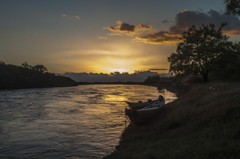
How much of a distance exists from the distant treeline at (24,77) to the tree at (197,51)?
10065 centimetres

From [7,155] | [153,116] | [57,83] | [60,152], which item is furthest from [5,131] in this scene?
[57,83]

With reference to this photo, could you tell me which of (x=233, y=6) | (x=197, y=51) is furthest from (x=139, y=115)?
(x=197, y=51)

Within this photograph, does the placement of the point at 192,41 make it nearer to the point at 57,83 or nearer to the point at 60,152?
the point at 60,152

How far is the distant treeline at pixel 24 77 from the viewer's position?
329 feet

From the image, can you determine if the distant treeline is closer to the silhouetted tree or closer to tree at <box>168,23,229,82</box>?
tree at <box>168,23,229,82</box>

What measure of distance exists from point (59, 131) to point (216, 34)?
4292 centimetres

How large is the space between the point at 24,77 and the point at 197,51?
115065 mm

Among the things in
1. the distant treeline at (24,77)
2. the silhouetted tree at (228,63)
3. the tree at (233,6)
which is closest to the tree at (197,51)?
the silhouetted tree at (228,63)

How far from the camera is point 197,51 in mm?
40750

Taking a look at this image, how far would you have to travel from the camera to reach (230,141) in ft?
23.5

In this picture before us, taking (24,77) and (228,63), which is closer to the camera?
(228,63)

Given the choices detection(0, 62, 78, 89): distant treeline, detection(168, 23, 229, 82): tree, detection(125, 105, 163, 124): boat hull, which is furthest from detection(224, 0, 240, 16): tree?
detection(0, 62, 78, 89): distant treeline

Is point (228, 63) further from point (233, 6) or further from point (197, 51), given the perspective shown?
point (233, 6)

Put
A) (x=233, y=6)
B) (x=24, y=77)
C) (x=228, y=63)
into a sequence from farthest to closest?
1. (x=24, y=77)
2. (x=228, y=63)
3. (x=233, y=6)
